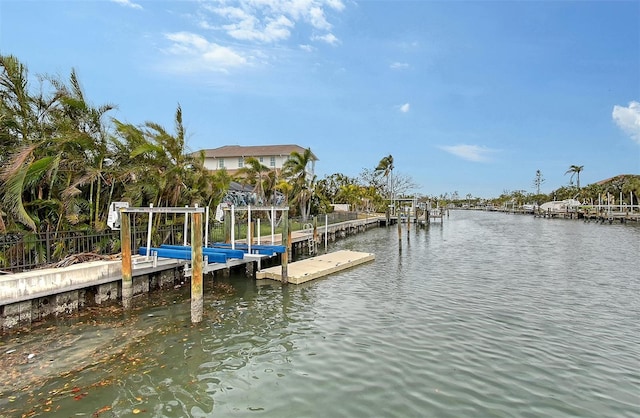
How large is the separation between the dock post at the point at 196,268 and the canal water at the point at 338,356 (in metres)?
0.40

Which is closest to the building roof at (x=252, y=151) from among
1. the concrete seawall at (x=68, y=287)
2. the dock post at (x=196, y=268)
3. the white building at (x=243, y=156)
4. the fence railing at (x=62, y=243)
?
the white building at (x=243, y=156)

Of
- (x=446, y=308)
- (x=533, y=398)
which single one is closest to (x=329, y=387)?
(x=533, y=398)

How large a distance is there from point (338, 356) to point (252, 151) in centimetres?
5278

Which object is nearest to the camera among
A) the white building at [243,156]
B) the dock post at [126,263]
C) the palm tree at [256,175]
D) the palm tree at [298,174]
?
the dock post at [126,263]

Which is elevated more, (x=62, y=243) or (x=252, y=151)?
(x=252, y=151)

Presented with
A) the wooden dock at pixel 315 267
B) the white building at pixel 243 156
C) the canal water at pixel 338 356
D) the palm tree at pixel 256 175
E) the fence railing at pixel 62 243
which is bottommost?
the canal water at pixel 338 356

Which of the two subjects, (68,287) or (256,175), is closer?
(68,287)

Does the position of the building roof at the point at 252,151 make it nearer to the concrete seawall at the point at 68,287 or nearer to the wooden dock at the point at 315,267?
the wooden dock at the point at 315,267

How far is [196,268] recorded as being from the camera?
9.15 m

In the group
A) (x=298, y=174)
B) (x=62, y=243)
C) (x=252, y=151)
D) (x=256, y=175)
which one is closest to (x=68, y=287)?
(x=62, y=243)

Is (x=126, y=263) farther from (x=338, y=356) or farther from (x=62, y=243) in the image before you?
(x=338, y=356)

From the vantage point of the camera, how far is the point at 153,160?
1352 cm

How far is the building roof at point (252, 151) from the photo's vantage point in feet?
184

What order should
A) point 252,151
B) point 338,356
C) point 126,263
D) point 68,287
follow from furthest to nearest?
point 252,151, point 126,263, point 68,287, point 338,356
